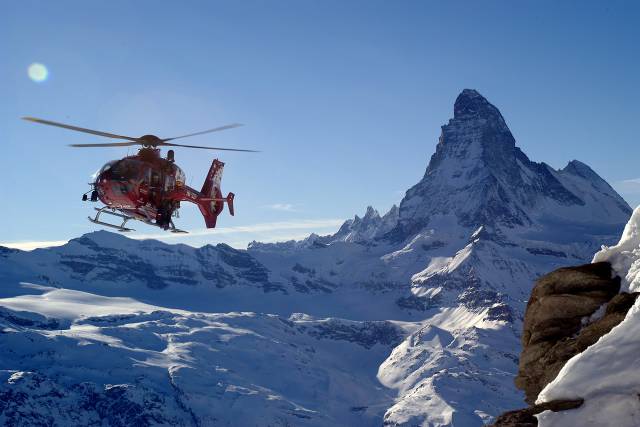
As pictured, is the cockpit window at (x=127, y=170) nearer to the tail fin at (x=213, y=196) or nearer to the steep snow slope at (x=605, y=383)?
the tail fin at (x=213, y=196)

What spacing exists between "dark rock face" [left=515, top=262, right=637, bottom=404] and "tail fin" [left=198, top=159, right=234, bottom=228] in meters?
32.5

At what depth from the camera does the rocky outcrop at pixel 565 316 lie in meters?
16.6

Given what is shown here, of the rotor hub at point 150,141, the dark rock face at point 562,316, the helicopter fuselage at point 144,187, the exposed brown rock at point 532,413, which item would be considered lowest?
the exposed brown rock at point 532,413

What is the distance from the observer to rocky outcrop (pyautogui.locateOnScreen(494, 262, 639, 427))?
16594mm

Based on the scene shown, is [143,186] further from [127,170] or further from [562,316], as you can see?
[562,316]

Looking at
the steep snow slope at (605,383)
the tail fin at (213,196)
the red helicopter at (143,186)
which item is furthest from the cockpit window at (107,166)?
the steep snow slope at (605,383)

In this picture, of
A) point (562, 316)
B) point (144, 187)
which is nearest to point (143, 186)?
point (144, 187)

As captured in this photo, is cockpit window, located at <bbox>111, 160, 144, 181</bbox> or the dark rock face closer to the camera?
the dark rock face

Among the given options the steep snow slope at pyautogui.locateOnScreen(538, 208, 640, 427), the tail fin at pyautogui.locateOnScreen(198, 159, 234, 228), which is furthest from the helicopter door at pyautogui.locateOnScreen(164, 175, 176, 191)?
the steep snow slope at pyautogui.locateOnScreen(538, 208, 640, 427)

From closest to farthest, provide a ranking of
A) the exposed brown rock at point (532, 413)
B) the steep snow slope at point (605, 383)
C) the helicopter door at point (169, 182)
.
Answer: the steep snow slope at point (605, 383), the exposed brown rock at point (532, 413), the helicopter door at point (169, 182)

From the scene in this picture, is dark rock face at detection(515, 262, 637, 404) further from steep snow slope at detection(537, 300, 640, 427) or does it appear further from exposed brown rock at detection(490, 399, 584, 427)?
exposed brown rock at detection(490, 399, 584, 427)

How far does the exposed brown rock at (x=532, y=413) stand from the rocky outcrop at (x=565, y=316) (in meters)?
2.21

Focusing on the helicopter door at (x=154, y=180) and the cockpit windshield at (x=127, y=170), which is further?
the helicopter door at (x=154, y=180)

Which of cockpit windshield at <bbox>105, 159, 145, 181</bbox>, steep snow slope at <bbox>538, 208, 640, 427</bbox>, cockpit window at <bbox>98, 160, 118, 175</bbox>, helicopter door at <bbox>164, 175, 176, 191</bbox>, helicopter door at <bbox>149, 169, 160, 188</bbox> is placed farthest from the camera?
helicopter door at <bbox>164, 175, 176, 191</bbox>
